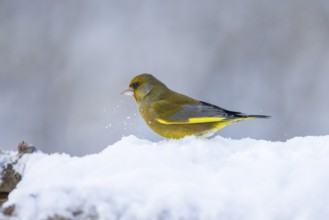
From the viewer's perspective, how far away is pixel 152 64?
21.0 feet

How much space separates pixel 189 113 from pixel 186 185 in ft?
4.46

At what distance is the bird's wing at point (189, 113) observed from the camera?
3477mm

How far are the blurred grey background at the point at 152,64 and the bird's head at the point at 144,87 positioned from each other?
1.89 metres

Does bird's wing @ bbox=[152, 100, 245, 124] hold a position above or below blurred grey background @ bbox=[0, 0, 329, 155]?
below

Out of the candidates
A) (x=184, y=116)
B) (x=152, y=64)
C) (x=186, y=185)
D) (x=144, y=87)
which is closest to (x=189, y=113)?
(x=184, y=116)

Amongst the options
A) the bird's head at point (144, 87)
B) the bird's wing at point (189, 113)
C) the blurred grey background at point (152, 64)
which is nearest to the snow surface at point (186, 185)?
the bird's wing at point (189, 113)

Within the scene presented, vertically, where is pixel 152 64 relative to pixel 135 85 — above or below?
above

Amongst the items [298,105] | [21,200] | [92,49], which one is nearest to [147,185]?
[21,200]

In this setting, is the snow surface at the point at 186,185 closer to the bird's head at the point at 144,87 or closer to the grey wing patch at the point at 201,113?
the grey wing patch at the point at 201,113

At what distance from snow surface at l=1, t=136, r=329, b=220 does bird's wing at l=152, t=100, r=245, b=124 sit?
→ 811 mm

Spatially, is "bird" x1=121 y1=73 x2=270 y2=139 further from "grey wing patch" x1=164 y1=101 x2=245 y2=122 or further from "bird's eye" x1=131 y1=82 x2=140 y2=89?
"bird's eye" x1=131 y1=82 x2=140 y2=89

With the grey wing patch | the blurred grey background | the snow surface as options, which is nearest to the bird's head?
the grey wing patch

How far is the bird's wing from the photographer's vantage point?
3.48 metres

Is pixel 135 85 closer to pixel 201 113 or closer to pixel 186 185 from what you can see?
pixel 201 113
